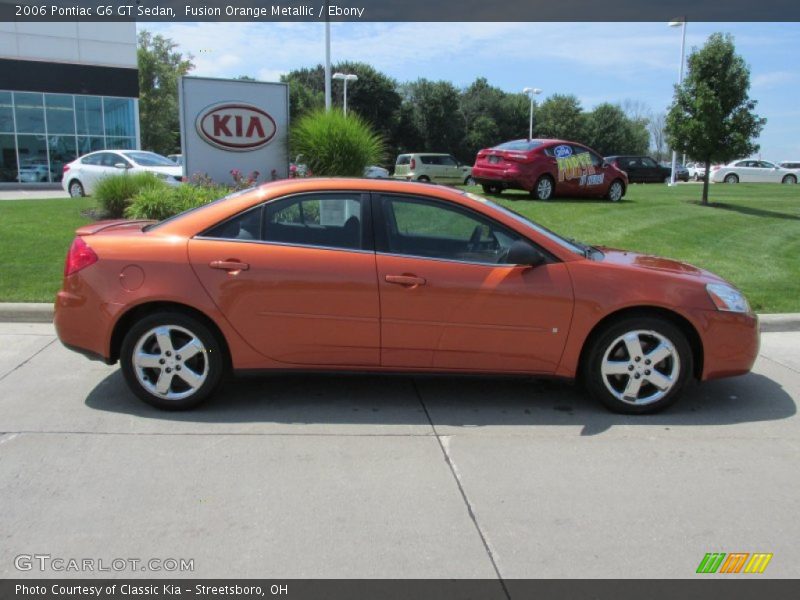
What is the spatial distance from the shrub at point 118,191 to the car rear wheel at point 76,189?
647cm

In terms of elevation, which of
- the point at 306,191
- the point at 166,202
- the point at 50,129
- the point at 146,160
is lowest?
the point at 166,202

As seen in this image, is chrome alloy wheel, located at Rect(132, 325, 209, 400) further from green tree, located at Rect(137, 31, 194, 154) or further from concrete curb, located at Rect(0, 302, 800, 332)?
green tree, located at Rect(137, 31, 194, 154)

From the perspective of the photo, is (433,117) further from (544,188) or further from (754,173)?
(544,188)

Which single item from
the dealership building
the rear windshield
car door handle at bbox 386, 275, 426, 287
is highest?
the dealership building

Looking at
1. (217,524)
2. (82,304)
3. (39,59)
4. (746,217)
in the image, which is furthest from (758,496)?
(39,59)

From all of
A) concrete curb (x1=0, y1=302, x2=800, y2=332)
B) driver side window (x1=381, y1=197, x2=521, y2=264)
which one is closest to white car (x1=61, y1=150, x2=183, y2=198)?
concrete curb (x1=0, y1=302, x2=800, y2=332)

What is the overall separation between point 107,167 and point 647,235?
12.8 m

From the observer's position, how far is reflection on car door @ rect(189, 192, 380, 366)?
4.46 meters

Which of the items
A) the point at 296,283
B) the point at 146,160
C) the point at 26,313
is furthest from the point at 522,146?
the point at 296,283

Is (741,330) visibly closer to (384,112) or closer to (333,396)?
(333,396)

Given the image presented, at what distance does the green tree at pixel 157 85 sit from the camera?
144ft

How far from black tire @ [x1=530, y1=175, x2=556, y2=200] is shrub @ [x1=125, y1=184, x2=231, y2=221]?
292 inches

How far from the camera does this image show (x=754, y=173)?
35.9 meters
